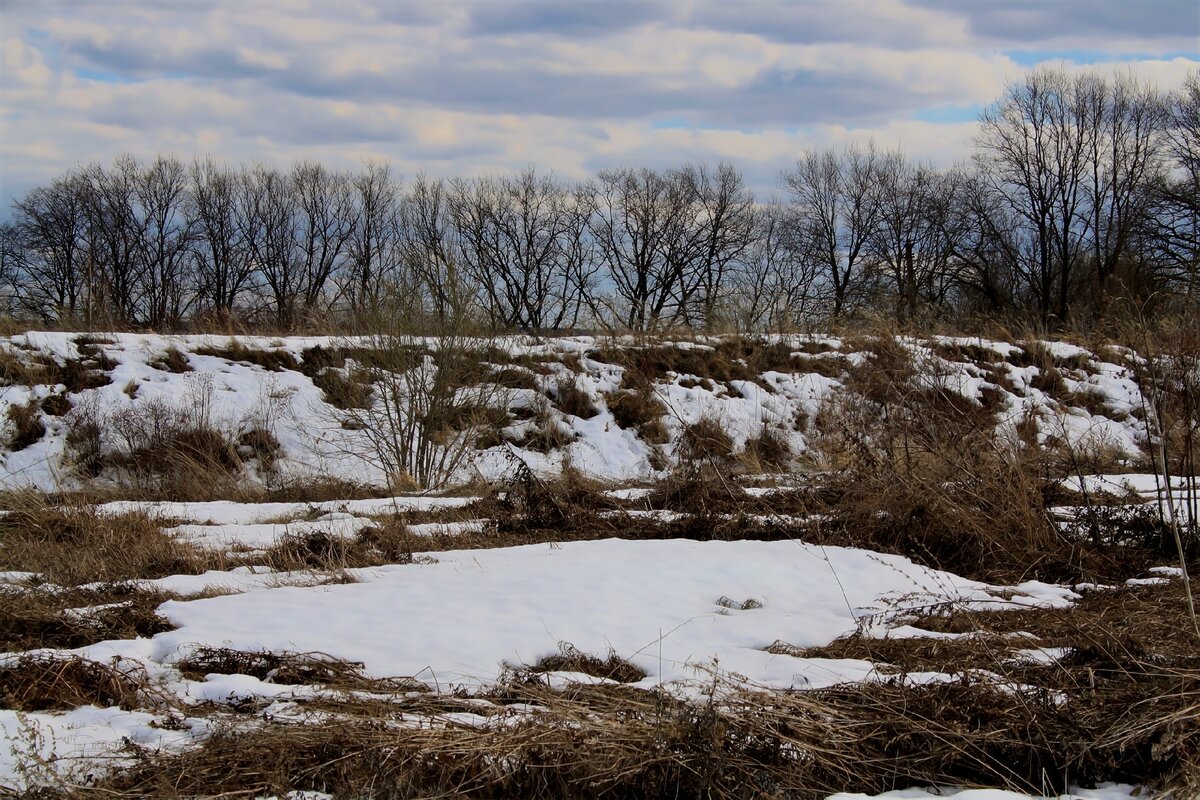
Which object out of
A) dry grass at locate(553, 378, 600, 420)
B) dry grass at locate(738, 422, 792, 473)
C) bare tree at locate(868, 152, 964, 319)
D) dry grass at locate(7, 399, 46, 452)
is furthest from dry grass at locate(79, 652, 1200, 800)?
bare tree at locate(868, 152, 964, 319)

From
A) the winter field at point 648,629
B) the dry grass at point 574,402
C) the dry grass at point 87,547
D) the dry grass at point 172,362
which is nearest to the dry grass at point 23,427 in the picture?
the winter field at point 648,629

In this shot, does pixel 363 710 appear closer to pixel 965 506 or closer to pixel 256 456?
pixel 965 506

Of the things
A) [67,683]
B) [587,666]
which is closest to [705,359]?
[587,666]

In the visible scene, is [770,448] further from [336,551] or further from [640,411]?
[336,551]

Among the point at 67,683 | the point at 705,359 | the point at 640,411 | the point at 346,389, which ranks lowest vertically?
the point at 67,683

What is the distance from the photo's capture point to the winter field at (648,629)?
127 inches

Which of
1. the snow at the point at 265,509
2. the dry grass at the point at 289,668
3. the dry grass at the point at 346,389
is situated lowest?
the snow at the point at 265,509

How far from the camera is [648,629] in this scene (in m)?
4.96

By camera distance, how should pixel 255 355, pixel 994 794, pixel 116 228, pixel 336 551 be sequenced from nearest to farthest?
1. pixel 994 794
2. pixel 336 551
3. pixel 255 355
4. pixel 116 228

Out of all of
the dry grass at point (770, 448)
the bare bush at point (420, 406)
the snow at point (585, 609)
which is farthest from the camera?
the dry grass at point (770, 448)

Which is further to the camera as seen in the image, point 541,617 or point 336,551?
point 336,551

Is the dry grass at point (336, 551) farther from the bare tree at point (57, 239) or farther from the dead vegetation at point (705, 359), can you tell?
the bare tree at point (57, 239)

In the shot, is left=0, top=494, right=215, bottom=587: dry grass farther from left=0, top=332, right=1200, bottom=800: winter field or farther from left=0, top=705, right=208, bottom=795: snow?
left=0, top=705, right=208, bottom=795: snow

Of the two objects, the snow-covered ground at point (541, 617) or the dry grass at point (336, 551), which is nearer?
the snow-covered ground at point (541, 617)
